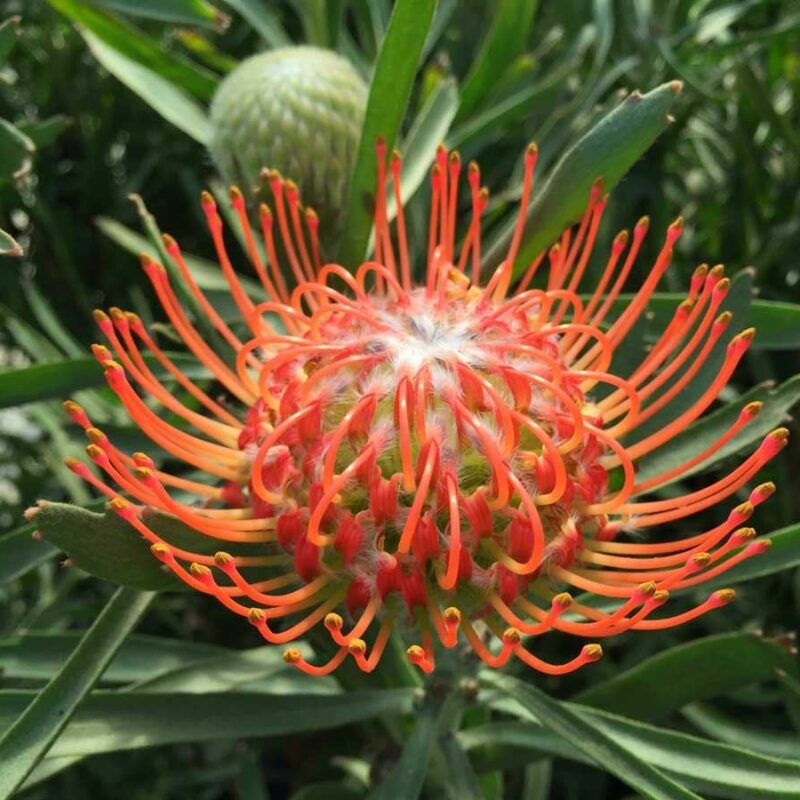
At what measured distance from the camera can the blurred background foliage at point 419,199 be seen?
41.1 inches

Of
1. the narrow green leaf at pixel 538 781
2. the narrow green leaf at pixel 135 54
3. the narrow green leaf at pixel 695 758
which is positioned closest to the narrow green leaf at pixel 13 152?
the narrow green leaf at pixel 135 54

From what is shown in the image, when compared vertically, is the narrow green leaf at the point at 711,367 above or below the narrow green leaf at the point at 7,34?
below

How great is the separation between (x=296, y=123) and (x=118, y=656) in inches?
20.2

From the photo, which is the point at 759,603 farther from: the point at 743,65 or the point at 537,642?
the point at 743,65

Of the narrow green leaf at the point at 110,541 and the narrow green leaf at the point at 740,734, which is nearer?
the narrow green leaf at the point at 110,541

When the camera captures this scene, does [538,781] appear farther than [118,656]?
Yes

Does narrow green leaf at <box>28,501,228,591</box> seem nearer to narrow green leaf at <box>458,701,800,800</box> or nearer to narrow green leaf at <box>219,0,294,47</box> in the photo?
narrow green leaf at <box>458,701,800,800</box>

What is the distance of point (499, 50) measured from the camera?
118 centimetres

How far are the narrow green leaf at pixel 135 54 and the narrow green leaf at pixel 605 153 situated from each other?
0.46 m

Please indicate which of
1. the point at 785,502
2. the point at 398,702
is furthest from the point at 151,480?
the point at 785,502

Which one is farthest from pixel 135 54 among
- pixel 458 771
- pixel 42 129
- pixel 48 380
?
pixel 458 771

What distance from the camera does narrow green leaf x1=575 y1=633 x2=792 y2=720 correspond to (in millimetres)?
845

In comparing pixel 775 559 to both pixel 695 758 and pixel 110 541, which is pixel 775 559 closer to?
pixel 695 758

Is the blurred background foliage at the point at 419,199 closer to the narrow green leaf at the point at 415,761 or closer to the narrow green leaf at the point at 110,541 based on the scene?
the narrow green leaf at the point at 415,761
